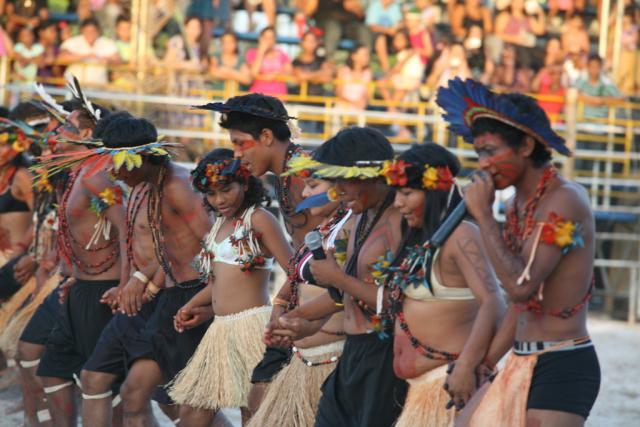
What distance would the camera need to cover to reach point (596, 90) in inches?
618

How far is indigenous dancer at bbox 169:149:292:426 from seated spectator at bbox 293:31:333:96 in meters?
9.06

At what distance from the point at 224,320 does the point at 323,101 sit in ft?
29.7

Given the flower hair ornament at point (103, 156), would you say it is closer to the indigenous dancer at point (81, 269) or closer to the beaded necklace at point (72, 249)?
the indigenous dancer at point (81, 269)

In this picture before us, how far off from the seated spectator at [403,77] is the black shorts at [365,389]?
1045 cm

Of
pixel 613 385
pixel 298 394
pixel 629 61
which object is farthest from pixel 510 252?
pixel 629 61

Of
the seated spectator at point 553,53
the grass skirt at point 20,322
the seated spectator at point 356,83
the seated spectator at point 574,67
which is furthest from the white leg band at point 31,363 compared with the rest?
the seated spectator at point 553,53

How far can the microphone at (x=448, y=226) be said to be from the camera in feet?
14.3

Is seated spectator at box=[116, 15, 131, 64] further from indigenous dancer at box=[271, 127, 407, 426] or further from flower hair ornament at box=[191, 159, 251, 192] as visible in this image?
indigenous dancer at box=[271, 127, 407, 426]

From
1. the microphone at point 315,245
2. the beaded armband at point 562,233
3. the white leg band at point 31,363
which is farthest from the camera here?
the white leg band at point 31,363

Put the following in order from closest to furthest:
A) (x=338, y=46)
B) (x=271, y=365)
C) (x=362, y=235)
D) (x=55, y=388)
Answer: (x=362, y=235)
(x=271, y=365)
(x=55, y=388)
(x=338, y=46)

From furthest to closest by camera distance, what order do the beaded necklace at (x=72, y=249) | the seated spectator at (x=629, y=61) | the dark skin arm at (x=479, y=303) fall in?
the seated spectator at (x=629, y=61)
the beaded necklace at (x=72, y=249)
the dark skin arm at (x=479, y=303)

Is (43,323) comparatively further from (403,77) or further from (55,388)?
(403,77)

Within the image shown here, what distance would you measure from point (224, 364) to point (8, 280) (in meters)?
3.48

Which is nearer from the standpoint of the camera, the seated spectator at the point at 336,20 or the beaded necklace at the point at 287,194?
the beaded necklace at the point at 287,194
